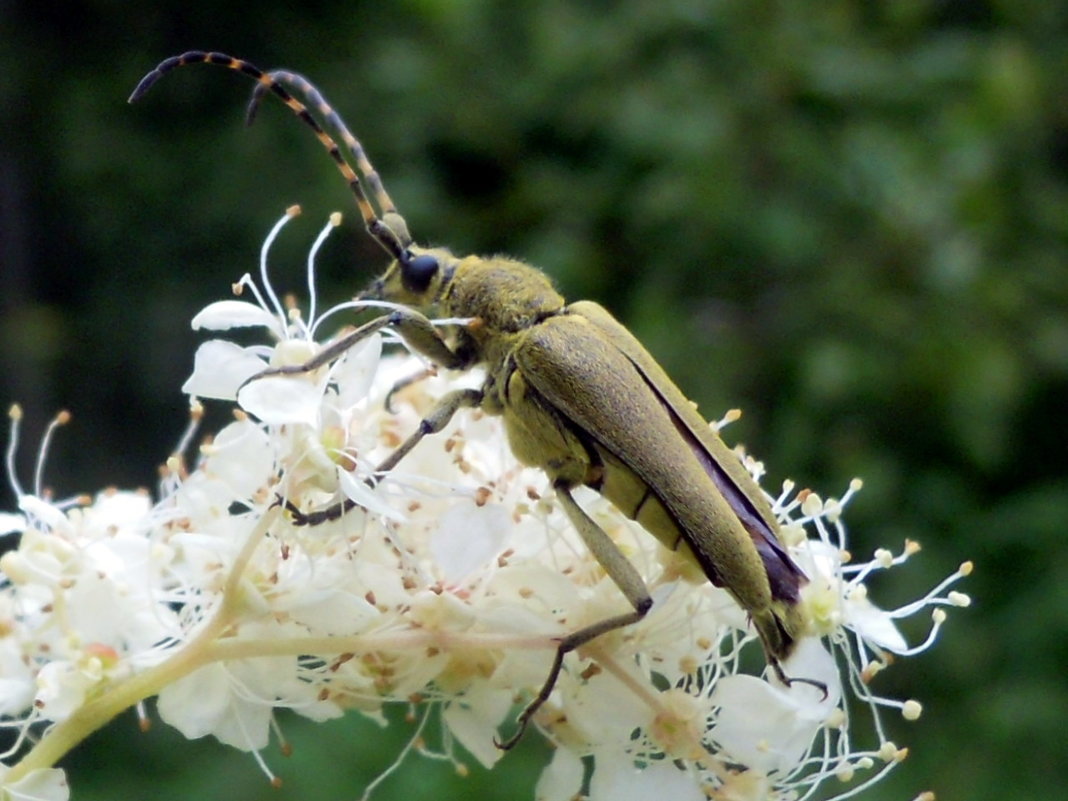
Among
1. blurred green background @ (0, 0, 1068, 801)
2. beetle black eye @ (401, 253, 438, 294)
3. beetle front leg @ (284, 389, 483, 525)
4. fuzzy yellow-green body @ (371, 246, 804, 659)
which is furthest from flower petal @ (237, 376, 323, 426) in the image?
blurred green background @ (0, 0, 1068, 801)

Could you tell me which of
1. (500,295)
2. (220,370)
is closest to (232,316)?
(220,370)

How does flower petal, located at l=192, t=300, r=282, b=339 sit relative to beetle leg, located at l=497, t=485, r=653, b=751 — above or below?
above

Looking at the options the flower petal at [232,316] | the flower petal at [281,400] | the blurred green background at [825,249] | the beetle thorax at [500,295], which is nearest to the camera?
the flower petal at [281,400]

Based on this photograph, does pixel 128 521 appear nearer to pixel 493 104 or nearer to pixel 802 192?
pixel 802 192

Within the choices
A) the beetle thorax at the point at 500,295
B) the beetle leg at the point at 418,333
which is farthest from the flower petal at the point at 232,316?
the beetle thorax at the point at 500,295

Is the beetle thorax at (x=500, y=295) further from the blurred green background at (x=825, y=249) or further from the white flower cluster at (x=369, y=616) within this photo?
the blurred green background at (x=825, y=249)

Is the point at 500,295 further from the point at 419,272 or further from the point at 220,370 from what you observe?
the point at 220,370

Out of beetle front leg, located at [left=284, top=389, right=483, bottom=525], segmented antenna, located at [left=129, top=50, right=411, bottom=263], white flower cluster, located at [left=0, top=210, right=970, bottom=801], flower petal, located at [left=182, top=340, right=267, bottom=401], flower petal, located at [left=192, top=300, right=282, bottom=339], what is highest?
segmented antenna, located at [left=129, top=50, right=411, bottom=263]

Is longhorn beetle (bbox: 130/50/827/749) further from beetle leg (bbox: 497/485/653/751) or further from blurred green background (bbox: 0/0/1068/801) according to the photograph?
blurred green background (bbox: 0/0/1068/801)

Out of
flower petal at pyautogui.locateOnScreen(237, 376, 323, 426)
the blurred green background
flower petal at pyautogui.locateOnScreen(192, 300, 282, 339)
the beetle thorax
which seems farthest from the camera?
the blurred green background
